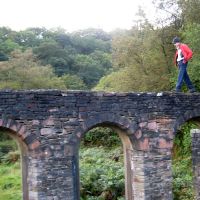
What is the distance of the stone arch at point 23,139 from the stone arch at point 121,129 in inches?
36.8

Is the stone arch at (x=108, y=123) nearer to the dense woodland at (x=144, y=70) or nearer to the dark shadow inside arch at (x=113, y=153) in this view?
the dark shadow inside arch at (x=113, y=153)

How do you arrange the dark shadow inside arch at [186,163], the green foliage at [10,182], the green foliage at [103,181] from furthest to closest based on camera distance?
1. the green foliage at [10,182]
2. the green foliage at [103,181]
3. the dark shadow inside arch at [186,163]

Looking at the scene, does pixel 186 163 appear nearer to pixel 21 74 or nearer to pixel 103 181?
pixel 103 181

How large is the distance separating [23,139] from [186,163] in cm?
779

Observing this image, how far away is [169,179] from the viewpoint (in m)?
9.52

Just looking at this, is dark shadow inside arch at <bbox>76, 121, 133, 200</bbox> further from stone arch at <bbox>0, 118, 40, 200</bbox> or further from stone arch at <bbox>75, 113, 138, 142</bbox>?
stone arch at <bbox>0, 118, 40, 200</bbox>

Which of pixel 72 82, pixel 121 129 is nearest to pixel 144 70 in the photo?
pixel 121 129

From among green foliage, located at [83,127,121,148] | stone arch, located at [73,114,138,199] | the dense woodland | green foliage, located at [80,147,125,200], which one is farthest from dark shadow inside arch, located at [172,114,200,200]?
green foliage, located at [83,127,121,148]

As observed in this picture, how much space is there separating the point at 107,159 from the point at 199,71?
18.7 ft

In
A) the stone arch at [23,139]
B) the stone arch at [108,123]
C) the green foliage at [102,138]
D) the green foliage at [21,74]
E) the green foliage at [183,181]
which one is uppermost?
the green foliage at [21,74]

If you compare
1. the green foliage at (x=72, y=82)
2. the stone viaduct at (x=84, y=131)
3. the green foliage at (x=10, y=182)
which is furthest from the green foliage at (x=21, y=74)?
the stone viaduct at (x=84, y=131)

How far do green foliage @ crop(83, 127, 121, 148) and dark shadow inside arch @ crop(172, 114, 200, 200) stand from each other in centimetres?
506

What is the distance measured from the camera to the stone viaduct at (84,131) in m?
7.93

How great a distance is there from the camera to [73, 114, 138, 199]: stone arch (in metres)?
8.46
